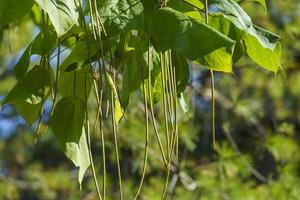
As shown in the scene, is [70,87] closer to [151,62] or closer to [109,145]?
[151,62]

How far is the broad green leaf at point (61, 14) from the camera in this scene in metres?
0.56

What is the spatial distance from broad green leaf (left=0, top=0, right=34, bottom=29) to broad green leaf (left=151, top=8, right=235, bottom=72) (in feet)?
0.33

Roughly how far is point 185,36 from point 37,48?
0.15m

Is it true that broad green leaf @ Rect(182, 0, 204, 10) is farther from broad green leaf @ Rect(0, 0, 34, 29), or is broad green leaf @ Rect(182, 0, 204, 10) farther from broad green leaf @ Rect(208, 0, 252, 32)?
broad green leaf @ Rect(0, 0, 34, 29)

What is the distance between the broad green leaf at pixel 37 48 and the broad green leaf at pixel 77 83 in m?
0.04

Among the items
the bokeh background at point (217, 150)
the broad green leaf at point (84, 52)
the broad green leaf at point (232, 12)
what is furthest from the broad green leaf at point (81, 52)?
the bokeh background at point (217, 150)

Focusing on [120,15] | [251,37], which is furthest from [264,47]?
[120,15]

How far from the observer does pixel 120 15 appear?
0.58 meters

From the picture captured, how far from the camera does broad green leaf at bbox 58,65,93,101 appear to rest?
669mm

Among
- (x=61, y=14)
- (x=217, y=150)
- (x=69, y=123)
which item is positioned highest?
(x=61, y=14)

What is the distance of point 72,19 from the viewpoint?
1.89 ft

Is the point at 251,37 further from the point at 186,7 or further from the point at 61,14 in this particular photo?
the point at 61,14

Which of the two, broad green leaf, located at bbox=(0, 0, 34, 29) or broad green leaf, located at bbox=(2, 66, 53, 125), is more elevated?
broad green leaf, located at bbox=(0, 0, 34, 29)

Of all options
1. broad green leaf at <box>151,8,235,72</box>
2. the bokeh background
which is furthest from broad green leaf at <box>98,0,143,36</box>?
the bokeh background
